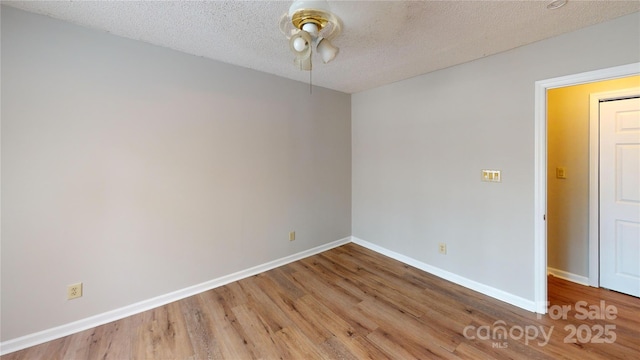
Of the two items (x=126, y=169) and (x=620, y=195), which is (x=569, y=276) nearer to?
(x=620, y=195)

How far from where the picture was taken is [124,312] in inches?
84.7

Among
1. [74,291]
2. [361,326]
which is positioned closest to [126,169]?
[74,291]

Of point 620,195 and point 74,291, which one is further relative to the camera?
point 620,195

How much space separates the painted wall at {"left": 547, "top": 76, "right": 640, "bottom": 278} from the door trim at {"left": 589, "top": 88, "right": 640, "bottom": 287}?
0.10ft

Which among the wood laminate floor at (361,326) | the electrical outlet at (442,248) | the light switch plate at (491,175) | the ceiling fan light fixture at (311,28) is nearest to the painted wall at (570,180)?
the wood laminate floor at (361,326)

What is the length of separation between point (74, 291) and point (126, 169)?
1.04 m

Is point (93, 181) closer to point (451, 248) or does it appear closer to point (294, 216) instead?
point (294, 216)

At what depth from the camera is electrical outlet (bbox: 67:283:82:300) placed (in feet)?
6.37

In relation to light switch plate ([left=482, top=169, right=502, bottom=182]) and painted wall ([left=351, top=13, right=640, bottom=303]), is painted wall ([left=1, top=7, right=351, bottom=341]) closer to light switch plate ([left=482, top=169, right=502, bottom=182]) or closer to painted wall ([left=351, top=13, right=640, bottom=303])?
painted wall ([left=351, top=13, right=640, bottom=303])

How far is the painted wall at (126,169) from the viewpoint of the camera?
5.81 feet

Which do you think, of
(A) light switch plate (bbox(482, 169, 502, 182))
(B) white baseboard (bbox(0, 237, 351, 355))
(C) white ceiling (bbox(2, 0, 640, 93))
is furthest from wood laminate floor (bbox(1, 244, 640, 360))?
(C) white ceiling (bbox(2, 0, 640, 93))

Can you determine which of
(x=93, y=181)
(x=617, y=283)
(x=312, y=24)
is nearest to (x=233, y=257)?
(x=93, y=181)

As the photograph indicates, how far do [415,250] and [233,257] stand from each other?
2224mm

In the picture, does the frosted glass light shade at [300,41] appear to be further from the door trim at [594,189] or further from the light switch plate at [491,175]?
the door trim at [594,189]
